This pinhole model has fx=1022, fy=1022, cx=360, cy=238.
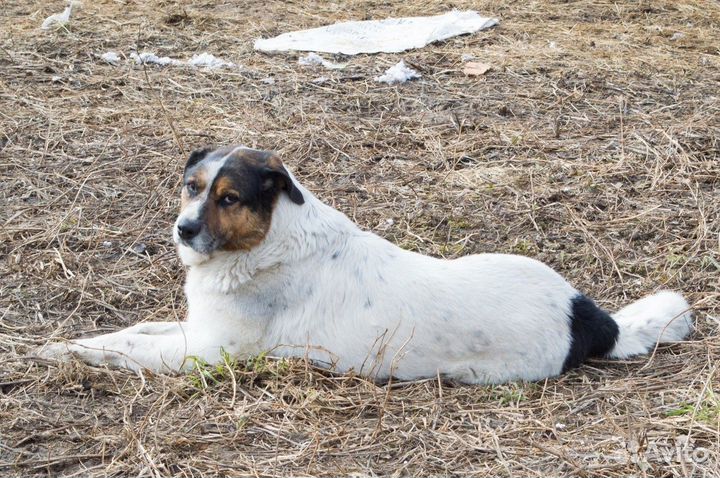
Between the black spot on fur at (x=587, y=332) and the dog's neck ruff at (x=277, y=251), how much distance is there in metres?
1.28

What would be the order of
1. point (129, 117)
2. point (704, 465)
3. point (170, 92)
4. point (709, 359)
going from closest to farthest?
point (704, 465) < point (709, 359) < point (129, 117) < point (170, 92)

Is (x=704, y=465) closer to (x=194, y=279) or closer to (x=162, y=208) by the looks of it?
(x=194, y=279)

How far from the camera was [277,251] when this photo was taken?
17.7 ft

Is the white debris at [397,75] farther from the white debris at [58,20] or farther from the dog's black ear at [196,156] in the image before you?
the dog's black ear at [196,156]

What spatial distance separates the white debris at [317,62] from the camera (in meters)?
10.0

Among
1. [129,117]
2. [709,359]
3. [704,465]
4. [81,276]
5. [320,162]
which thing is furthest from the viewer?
[129,117]

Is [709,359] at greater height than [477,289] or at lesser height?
lesser

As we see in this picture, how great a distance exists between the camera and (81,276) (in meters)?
→ 6.43

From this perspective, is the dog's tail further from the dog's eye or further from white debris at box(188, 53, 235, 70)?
white debris at box(188, 53, 235, 70)

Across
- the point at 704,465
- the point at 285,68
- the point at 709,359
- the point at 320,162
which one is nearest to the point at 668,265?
the point at 709,359

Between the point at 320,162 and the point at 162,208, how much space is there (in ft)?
4.53

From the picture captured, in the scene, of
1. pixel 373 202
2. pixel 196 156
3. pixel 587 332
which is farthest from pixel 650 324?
pixel 196 156

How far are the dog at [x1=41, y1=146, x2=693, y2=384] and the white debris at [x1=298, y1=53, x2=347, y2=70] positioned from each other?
4631 millimetres

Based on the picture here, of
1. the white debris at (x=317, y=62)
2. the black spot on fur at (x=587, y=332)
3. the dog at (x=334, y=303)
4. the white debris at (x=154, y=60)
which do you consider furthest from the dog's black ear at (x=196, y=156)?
the white debris at (x=154, y=60)
